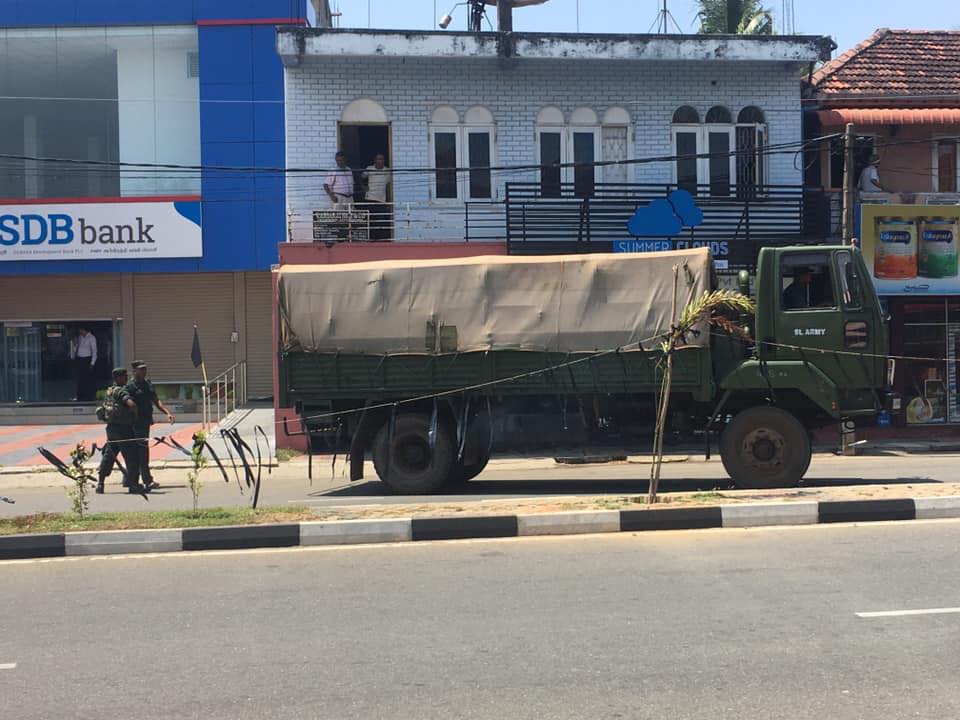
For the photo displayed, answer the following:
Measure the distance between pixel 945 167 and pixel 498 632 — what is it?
18212mm

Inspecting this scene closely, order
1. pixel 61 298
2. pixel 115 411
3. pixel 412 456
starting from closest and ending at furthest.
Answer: pixel 412 456 → pixel 115 411 → pixel 61 298

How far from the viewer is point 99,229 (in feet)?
74.5

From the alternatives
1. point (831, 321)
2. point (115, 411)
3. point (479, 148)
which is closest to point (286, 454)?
point (115, 411)

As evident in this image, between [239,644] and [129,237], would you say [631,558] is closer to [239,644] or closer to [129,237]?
[239,644]

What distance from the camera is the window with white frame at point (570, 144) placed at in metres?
19.3

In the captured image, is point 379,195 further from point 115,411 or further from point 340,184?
point 115,411

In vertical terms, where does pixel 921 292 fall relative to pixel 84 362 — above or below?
above

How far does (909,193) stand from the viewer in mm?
19312

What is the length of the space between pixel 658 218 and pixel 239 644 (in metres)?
14.8

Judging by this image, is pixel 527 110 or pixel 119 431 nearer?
pixel 119 431

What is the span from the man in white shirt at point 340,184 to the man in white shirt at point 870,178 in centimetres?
1025

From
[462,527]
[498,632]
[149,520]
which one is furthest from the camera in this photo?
[149,520]

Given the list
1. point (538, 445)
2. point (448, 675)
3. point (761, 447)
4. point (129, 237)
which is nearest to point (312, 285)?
point (538, 445)

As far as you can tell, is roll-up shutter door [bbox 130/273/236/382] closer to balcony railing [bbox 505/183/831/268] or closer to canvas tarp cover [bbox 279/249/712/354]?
balcony railing [bbox 505/183/831/268]
